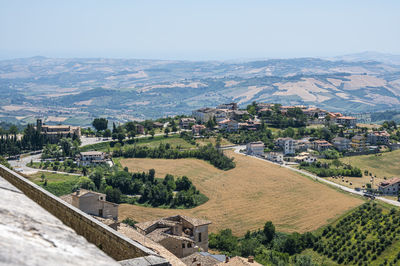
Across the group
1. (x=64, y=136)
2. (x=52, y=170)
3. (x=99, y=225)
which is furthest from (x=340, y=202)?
(x=99, y=225)

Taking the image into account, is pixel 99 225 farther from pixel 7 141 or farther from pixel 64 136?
pixel 64 136

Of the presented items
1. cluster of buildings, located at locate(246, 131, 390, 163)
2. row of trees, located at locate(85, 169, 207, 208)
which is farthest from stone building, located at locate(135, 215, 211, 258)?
cluster of buildings, located at locate(246, 131, 390, 163)

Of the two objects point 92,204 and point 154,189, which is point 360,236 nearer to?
point 154,189

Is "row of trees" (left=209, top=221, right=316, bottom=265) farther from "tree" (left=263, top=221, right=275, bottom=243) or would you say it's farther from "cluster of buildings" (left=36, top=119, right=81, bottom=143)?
"cluster of buildings" (left=36, top=119, right=81, bottom=143)

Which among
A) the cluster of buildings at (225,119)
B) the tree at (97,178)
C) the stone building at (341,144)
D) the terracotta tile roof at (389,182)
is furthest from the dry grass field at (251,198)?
the stone building at (341,144)

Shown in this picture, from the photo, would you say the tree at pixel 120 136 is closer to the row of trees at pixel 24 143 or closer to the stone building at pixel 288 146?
the row of trees at pixel 24 143

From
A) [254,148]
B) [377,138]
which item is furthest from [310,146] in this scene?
[377,138]
